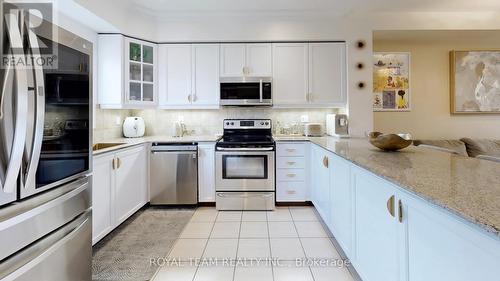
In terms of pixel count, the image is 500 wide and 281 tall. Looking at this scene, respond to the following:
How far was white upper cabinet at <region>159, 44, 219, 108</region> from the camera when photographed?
3.74 metres

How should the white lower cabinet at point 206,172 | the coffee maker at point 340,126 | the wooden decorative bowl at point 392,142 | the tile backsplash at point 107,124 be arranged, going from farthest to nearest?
the coffee maker at point 340,126, the white lower cabinet at point 206,172, the tile backsplash at point 107,124, the wooden decorative bowl at point 392,142

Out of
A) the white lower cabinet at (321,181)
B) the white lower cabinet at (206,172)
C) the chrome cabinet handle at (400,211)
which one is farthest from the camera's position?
the white lower cabinet at (206,172)

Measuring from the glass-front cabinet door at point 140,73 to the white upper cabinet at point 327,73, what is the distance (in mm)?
2202

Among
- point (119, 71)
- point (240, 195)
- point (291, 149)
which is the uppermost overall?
point (119, 71)

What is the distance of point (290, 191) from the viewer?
3520 millimetres

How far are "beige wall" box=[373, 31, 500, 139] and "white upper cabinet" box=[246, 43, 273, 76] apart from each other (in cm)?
170

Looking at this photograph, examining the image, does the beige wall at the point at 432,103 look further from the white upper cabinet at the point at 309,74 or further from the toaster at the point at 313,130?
the toaster at the point at 313,130

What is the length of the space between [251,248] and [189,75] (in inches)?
98.0

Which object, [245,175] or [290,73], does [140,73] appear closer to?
[245,175]

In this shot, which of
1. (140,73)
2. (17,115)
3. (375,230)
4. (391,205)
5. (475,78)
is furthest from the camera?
(475,78)

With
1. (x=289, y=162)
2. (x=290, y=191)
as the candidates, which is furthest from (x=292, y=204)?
(x=289, y=162)

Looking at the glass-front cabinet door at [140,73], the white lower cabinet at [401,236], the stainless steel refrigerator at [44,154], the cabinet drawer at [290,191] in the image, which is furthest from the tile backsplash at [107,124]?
the white lower cabinet at [401,236]

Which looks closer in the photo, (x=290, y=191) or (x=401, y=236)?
(x=401, y=236)

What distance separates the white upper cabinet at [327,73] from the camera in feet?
12.2
